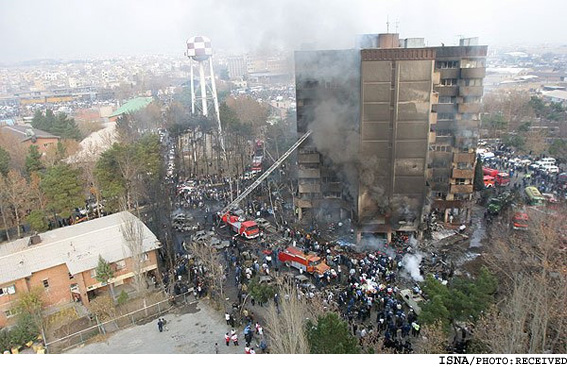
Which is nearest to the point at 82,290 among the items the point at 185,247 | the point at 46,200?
the point at 185,247

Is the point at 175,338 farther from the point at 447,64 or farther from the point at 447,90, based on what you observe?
the point at 447,64

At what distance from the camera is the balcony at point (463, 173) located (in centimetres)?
1903

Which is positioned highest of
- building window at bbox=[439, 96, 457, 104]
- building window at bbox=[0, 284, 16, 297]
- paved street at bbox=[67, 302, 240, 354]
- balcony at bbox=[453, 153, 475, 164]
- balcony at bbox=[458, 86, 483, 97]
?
balcony at bbox=[458, 86, 483, 97]

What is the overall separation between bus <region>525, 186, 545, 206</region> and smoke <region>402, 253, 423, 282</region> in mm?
7272

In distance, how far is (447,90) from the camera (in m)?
18.9

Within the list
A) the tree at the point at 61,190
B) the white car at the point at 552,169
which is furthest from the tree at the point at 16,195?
the white car at the point at 552,169

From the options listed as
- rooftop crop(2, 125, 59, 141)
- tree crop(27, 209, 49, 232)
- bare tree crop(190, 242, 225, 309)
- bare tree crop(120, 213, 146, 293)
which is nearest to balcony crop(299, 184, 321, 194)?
bare tree crop(190, 242, 225, 309)

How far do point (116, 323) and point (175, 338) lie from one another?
6.50 ft

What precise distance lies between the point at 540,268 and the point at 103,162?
17084mm

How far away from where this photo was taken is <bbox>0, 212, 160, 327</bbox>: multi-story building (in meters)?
13.2

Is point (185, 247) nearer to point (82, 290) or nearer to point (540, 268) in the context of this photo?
point (82, 290)

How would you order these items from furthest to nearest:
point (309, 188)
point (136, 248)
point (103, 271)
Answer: point (309, 188) → point (136, 248) → point (103, 271)

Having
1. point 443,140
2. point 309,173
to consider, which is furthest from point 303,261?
point 443,140

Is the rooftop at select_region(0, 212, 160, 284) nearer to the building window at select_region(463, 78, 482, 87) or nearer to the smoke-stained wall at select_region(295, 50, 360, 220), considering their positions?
the smoke-stained wall at select_region(295, 50, 360, 220)
